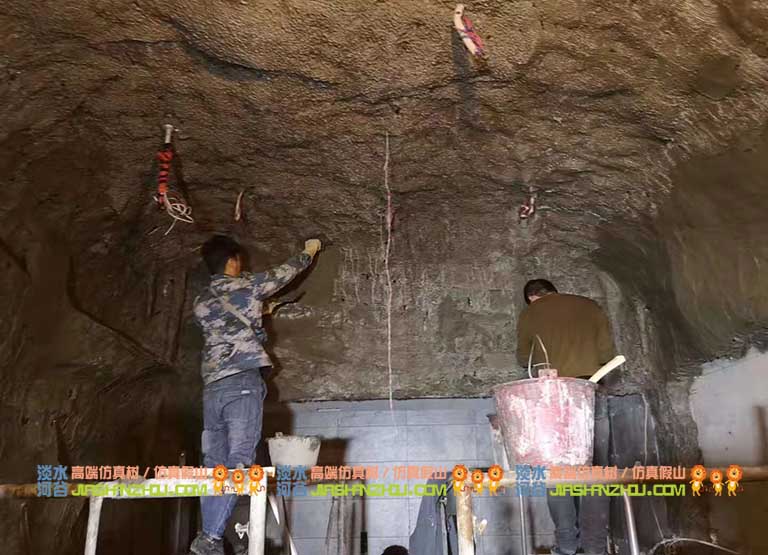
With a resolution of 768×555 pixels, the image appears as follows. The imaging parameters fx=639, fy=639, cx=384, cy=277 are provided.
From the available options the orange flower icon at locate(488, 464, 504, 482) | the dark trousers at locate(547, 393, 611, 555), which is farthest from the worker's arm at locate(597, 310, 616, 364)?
the orange flower icon at locate(488, 464, 504, 482)

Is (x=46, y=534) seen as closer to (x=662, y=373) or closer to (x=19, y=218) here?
(x=19, y=218)

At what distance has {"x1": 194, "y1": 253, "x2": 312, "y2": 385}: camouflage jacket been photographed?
2434 mm

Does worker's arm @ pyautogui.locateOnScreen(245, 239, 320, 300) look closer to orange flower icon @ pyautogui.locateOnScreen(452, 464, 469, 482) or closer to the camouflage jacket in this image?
the camouflage jacket

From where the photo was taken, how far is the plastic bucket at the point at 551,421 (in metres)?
1.76

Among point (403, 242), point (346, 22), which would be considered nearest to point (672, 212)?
point (403, 242)

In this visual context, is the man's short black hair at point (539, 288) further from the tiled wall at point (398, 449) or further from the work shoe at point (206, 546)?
the work shoe at point (206, 546)

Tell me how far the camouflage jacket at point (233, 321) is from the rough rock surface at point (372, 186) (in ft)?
1.31

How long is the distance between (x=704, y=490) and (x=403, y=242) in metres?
1.76

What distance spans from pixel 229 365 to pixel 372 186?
3.08ft

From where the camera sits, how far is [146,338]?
2.97 meters

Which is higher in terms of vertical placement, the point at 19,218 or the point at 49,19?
the point at 49,19

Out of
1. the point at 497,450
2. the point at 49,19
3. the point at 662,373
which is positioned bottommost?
the point at 497,450

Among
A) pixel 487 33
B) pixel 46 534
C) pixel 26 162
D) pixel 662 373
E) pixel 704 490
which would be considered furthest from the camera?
pixel 662 373

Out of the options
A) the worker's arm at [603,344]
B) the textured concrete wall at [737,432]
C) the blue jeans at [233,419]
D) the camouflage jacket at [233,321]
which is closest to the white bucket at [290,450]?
the blue jeans at [233,419]
